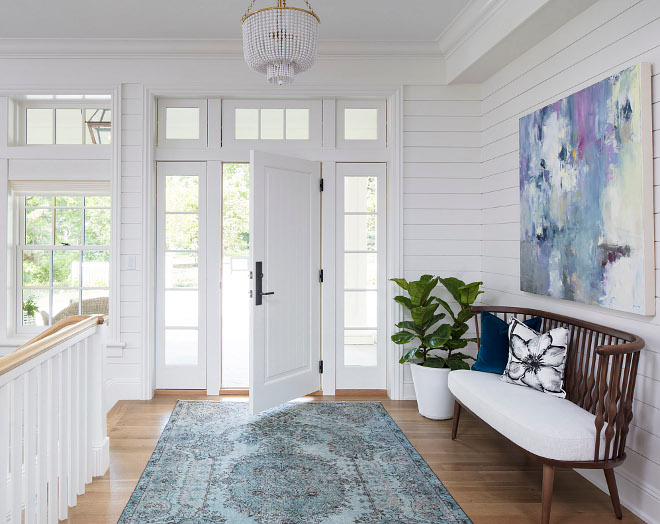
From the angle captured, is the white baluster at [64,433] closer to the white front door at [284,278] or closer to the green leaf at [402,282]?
the white front door at [284,278]

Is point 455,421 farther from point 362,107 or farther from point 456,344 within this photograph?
point 362,107

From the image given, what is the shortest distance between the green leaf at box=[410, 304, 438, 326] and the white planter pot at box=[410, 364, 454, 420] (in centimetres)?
32

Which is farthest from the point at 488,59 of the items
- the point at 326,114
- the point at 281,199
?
the point at 281,199

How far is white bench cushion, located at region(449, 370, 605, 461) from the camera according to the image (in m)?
2.15

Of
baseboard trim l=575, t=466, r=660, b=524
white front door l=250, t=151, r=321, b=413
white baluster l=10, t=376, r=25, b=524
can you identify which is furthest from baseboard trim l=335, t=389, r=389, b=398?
white baluster l=10, t=376, r=25, b=524

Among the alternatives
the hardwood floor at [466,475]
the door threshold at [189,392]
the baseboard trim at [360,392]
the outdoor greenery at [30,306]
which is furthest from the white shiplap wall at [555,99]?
the outdoor greenery at [30,306]

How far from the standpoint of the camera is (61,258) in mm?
4199

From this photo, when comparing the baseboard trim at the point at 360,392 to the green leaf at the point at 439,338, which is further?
the baseboard trim at the point at 360,392

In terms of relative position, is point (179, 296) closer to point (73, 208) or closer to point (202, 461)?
point (73, 208)

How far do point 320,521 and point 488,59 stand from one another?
3128 millimetres

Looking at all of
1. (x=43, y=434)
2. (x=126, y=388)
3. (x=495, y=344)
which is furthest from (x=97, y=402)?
(x=495, y=344)

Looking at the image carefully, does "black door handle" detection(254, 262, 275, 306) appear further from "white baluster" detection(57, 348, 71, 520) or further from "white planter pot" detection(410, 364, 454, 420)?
"white baluster" detection(57, 348, 71, 520)

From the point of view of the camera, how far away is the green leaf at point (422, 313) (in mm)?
3643

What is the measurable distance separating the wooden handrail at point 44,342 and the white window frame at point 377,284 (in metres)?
2.01
